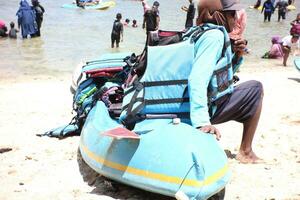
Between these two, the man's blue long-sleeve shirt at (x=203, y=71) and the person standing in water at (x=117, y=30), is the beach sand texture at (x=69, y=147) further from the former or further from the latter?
the person standing in water at (x=117, y=30)

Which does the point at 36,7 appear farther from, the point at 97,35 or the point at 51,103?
the point at 51,103

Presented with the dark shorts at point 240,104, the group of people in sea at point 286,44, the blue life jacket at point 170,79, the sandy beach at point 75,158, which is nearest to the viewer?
A: the blue life jacket at point 170,79

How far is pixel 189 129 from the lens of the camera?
127 inches

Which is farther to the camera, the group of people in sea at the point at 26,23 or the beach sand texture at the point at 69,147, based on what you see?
the group of people in sea at the point at 26,23

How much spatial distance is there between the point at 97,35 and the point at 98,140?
14.1 m

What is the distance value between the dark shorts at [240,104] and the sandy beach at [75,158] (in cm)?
46

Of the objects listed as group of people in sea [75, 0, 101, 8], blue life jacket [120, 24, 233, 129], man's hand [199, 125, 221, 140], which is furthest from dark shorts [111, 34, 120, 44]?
group of people in sea [75, 0, 101, 8]

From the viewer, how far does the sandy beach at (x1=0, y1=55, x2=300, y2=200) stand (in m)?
3.57

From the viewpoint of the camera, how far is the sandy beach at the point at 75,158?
3.57m

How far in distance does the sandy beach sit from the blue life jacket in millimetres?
609

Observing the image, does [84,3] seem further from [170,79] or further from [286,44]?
[170,79]

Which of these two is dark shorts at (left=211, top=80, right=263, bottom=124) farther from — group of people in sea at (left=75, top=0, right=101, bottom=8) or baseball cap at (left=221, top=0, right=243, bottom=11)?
group of people in sea at (left=75, top=0, right=101, bottom=8)

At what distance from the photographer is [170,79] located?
3451mm

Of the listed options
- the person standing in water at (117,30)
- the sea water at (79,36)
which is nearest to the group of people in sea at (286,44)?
the sea water at (79,36)
